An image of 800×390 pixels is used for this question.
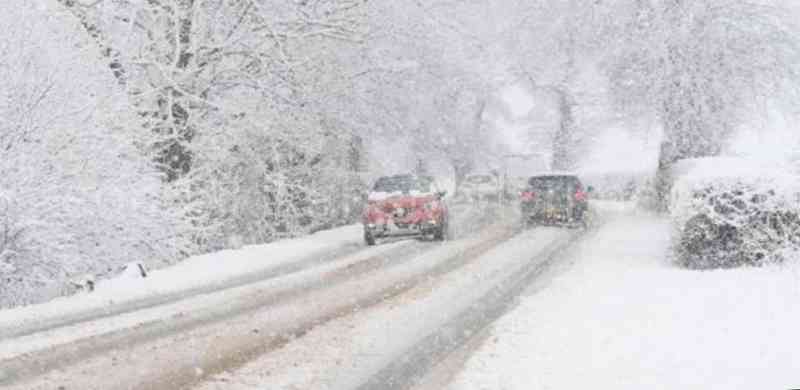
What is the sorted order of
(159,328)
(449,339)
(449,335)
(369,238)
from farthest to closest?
1. (369,238)
2. (159,328)
3. (449,335)
4. (449,339)

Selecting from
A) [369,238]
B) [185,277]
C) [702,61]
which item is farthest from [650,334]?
[702,61]

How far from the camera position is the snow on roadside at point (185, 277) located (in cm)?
1206

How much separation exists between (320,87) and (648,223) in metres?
11.0

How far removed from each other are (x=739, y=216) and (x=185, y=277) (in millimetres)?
9095

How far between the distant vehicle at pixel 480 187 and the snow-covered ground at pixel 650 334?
30.4 m

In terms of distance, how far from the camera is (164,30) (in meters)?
20.7

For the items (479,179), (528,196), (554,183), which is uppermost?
(554,183)

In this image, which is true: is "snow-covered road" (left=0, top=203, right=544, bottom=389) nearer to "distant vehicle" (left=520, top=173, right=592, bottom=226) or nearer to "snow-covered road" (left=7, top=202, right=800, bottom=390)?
"snow-covered road" (left=7, top=202, right=800, bottom=390)

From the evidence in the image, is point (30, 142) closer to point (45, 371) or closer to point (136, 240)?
point (136, 240)

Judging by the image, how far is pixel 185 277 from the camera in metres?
15.6

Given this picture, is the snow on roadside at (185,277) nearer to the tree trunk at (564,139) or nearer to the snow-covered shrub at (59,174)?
the snow-covered shrub at (59,174)

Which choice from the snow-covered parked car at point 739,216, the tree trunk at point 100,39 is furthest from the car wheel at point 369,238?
the snow-covered parked car at point 739,216

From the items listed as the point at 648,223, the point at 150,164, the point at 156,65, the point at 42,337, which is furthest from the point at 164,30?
the point at 648,223

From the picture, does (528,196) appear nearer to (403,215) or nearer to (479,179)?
(403,215)
